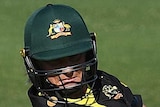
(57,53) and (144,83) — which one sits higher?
(57,53)

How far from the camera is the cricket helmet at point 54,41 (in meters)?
3.30

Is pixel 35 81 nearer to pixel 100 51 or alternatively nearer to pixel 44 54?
pixel 44 54

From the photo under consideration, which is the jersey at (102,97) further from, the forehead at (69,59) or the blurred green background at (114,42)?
the blurred green background at (114,42)

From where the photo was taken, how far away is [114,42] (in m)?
9.03

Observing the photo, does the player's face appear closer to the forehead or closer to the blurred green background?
the forehead

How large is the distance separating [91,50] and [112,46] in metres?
5.49

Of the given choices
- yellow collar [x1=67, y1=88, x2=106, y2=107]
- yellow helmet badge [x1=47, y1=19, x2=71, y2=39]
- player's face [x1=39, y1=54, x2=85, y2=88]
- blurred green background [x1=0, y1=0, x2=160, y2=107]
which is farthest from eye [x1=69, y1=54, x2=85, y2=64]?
blurred green background [x1=0, y1=0, x2=160, y2=107]

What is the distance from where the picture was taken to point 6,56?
8.57 m

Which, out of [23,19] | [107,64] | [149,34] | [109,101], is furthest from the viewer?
[23,19]

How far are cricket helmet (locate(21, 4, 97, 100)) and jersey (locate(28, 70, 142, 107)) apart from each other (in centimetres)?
12

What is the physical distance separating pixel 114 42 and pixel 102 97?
5.49m

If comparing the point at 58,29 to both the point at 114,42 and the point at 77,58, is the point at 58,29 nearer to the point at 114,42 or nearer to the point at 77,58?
the point at 77,58

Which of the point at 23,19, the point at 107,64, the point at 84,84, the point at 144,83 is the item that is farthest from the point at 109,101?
the point at 23,19

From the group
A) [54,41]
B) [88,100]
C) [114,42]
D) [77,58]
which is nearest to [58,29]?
[54,41]
